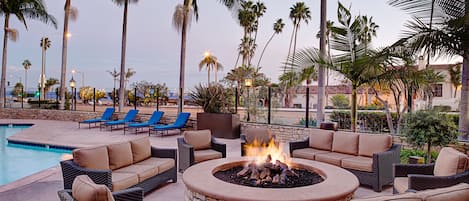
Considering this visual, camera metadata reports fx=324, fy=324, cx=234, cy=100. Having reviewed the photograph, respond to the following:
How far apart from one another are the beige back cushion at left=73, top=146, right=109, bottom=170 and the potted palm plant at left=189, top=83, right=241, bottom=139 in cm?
587

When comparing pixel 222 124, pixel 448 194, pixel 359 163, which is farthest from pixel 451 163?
pixel 222 124

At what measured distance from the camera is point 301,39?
26172mm

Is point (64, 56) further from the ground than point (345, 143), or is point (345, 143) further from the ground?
point (64, 56)

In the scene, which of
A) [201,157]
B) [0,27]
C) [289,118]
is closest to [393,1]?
[201,157]

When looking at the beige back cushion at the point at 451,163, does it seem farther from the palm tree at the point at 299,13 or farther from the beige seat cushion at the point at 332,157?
the palm tree at the point at 299,13

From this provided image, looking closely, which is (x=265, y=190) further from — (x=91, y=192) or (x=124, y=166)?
(x=124, y=166)

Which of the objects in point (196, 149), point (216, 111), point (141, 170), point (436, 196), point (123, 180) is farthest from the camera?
point (216, 111)

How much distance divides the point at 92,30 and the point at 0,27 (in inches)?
217

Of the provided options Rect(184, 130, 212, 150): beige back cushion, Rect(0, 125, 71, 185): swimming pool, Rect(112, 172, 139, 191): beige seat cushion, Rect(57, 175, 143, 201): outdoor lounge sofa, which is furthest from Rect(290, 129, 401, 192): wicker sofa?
Rect(0, 125, 71, 185): swimming pool

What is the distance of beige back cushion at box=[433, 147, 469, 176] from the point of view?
3.43 m

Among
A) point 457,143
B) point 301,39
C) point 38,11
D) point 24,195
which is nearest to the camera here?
point 24,195

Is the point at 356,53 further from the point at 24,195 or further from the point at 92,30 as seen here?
the point at 92,30

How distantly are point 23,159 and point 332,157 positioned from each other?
693cm

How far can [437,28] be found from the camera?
5.28m
